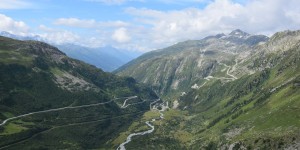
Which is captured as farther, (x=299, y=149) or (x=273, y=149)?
(x=273, y=149)

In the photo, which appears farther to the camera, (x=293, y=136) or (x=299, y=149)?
(x=293, y=136)
